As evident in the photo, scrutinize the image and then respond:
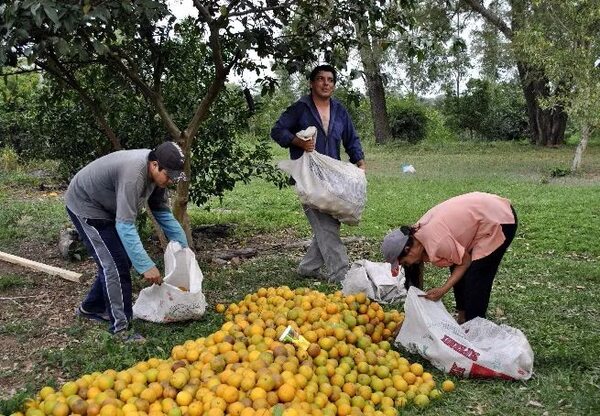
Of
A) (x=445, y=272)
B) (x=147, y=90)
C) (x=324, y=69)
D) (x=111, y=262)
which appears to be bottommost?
(x=445, y=272)

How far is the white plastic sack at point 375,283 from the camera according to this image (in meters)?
5.05

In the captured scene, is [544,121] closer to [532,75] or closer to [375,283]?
[532,75]

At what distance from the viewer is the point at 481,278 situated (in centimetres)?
415

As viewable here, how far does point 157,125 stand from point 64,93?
952 mm

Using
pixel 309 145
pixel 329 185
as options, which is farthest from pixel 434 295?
pixel 309 145

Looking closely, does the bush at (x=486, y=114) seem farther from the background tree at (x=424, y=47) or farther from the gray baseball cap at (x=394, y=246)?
the gray baseball cap at (x=394, y=246)

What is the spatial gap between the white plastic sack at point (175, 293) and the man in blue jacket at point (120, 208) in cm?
14

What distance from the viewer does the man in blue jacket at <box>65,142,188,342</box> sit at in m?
3.92

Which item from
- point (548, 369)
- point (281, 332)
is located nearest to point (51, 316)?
point (281, 332)

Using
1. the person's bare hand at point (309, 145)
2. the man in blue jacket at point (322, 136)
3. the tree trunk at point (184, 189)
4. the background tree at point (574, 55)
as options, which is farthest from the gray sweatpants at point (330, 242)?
the background tree at point (574, 55)

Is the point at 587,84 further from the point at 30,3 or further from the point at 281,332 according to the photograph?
the point at 30,3

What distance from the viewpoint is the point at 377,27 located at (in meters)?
5.77

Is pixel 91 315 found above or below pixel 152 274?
below

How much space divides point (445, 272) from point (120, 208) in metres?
3.45
